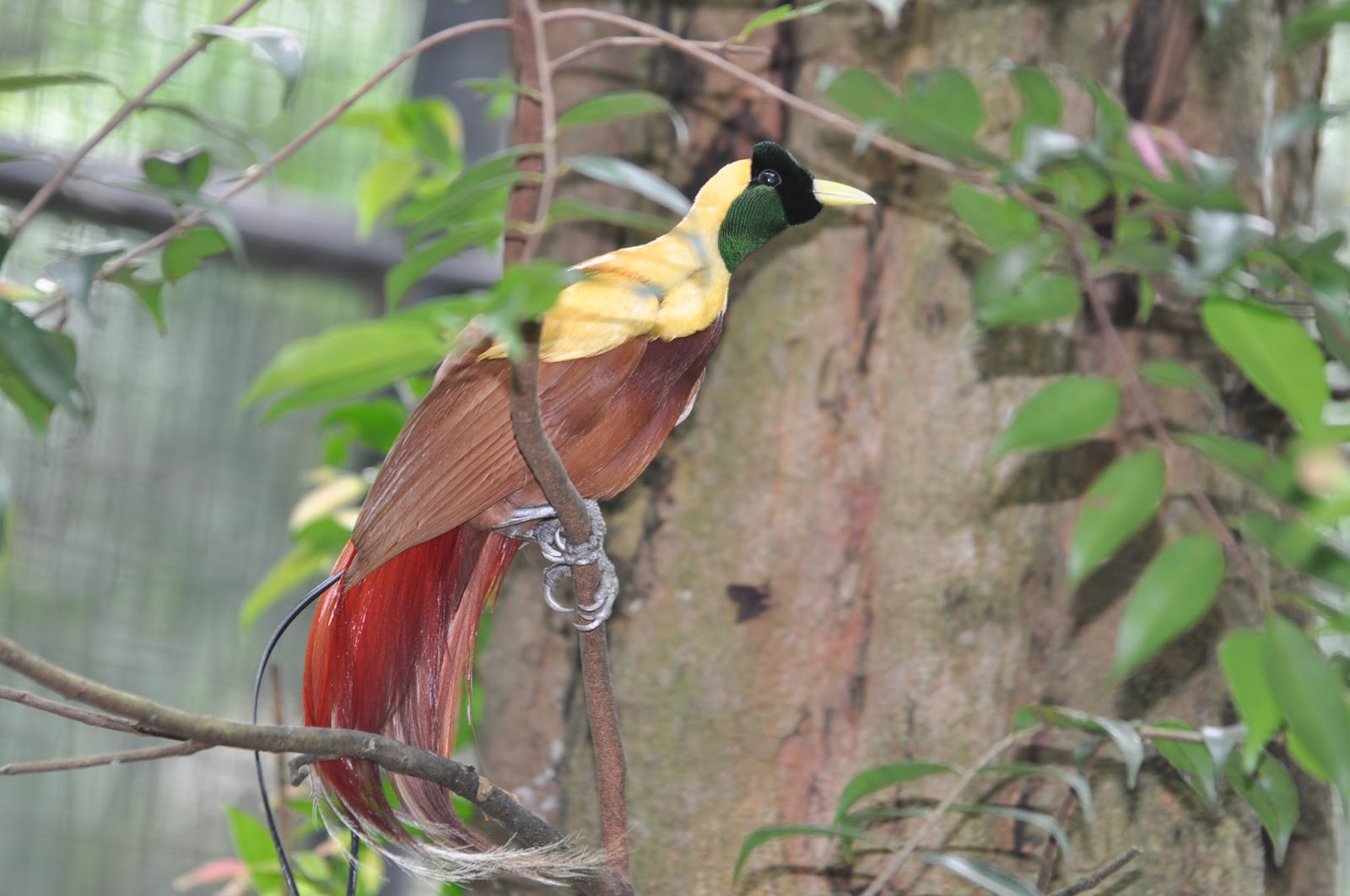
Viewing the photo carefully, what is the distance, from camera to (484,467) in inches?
28.1

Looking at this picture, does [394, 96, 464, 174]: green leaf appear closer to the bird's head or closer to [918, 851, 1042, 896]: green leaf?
the bird's head

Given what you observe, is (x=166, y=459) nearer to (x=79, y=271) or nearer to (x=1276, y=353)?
(x=79, y=271)

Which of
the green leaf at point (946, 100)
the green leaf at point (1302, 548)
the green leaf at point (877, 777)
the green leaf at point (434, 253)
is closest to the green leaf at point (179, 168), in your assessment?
the green leaf at point (434, 253)

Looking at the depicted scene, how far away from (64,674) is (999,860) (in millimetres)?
773

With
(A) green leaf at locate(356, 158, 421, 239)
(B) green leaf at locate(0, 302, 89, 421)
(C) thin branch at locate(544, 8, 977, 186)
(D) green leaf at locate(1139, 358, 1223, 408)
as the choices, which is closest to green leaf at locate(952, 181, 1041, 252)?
(C) thin branch at locate(544, 8, 977, 186)

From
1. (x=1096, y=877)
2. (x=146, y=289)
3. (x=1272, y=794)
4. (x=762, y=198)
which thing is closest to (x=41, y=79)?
(x=146, y=289)

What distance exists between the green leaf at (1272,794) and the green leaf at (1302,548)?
6.0 inches

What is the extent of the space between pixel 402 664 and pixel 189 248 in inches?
14.5

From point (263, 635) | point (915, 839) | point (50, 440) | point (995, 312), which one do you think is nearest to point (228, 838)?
point (263, 635)

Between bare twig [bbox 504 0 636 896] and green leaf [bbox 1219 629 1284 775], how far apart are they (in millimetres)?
348

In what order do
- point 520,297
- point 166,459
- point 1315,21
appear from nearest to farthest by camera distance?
point 520,297 → point 1315,21 → point 166,459

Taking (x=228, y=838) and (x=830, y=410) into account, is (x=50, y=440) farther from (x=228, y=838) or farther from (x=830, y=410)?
(x=830, y=410)

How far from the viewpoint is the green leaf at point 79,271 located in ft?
2.57

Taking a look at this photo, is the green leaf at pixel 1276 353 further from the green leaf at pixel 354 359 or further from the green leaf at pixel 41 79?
the green leaf at pixel 41 79
